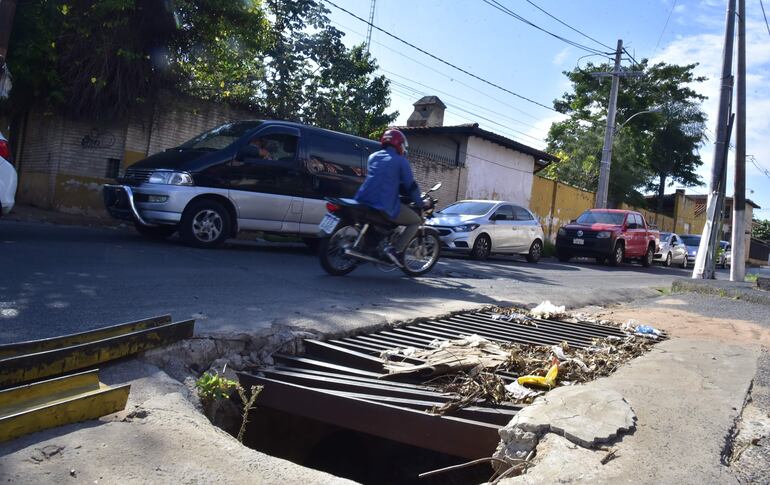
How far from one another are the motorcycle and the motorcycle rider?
Result: 9cm

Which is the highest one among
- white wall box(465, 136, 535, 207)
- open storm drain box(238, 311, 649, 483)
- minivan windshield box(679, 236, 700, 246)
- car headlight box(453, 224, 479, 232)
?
white wall box(465, 136, 535, 207)

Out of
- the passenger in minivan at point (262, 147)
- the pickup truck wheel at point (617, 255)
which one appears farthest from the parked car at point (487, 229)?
the passenger in minivan at point (262, 147)

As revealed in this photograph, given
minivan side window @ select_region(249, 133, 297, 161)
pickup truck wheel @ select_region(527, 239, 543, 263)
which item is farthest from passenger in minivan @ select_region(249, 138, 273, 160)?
pickup truck wheel @ select_region(527, 239, 543, 263)

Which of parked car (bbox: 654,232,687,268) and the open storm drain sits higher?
parked car (bbox: 654,232,687,268)

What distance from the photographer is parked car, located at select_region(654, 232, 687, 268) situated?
24.1m

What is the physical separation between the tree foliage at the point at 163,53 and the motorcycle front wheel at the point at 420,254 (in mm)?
7416

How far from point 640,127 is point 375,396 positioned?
41152mm

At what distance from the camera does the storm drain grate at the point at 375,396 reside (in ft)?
9.62

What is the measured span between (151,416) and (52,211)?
460 inches

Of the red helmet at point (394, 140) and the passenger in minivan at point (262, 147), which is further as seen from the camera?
the passenger in minivan at point (262, 147)

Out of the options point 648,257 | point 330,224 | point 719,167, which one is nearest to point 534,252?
point 719,167

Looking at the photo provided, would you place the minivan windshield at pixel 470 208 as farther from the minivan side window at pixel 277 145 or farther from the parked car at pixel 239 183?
the minivan side window at pixel 277 145

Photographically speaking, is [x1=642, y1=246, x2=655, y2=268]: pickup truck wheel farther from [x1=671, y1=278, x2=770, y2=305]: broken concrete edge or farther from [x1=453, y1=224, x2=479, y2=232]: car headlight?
[x1=671, y1=278, x2=770, y2=305]: broken concrete edge

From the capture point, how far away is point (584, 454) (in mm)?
2424
